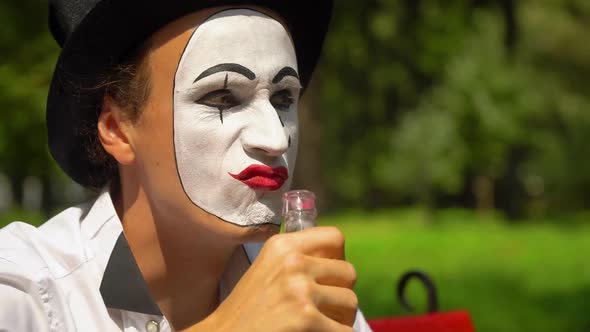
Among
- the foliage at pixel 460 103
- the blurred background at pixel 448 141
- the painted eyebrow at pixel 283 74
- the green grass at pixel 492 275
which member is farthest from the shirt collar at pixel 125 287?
the foliage at pixel 460 103

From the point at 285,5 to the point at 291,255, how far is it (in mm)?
835

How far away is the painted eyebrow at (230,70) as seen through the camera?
237 centimetres

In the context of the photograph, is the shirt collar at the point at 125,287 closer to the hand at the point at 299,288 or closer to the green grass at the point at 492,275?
the hand at the point at 299,288

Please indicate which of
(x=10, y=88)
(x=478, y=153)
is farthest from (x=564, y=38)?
(x=10, y=88)

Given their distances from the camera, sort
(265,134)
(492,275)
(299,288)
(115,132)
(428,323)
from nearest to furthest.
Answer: (299,288) → (265,134) → (115,132) → (428,323) → (492,275)

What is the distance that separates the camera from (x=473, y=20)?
11562 millimetres

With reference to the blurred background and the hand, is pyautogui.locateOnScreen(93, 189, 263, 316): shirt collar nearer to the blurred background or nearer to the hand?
the hand

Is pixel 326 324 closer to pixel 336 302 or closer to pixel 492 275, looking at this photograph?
pixel 336 302

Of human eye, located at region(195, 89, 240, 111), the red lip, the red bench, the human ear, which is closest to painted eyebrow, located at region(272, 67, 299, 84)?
human eye, located at region(195, 89, 240, 111)

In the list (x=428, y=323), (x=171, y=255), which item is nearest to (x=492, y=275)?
(x=428, y=323)

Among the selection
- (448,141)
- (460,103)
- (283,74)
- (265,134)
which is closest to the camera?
(265,134)

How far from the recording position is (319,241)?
6.65ft

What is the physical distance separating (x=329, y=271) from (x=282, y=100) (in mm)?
645

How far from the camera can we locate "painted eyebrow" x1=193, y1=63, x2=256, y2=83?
2369 millimetres
